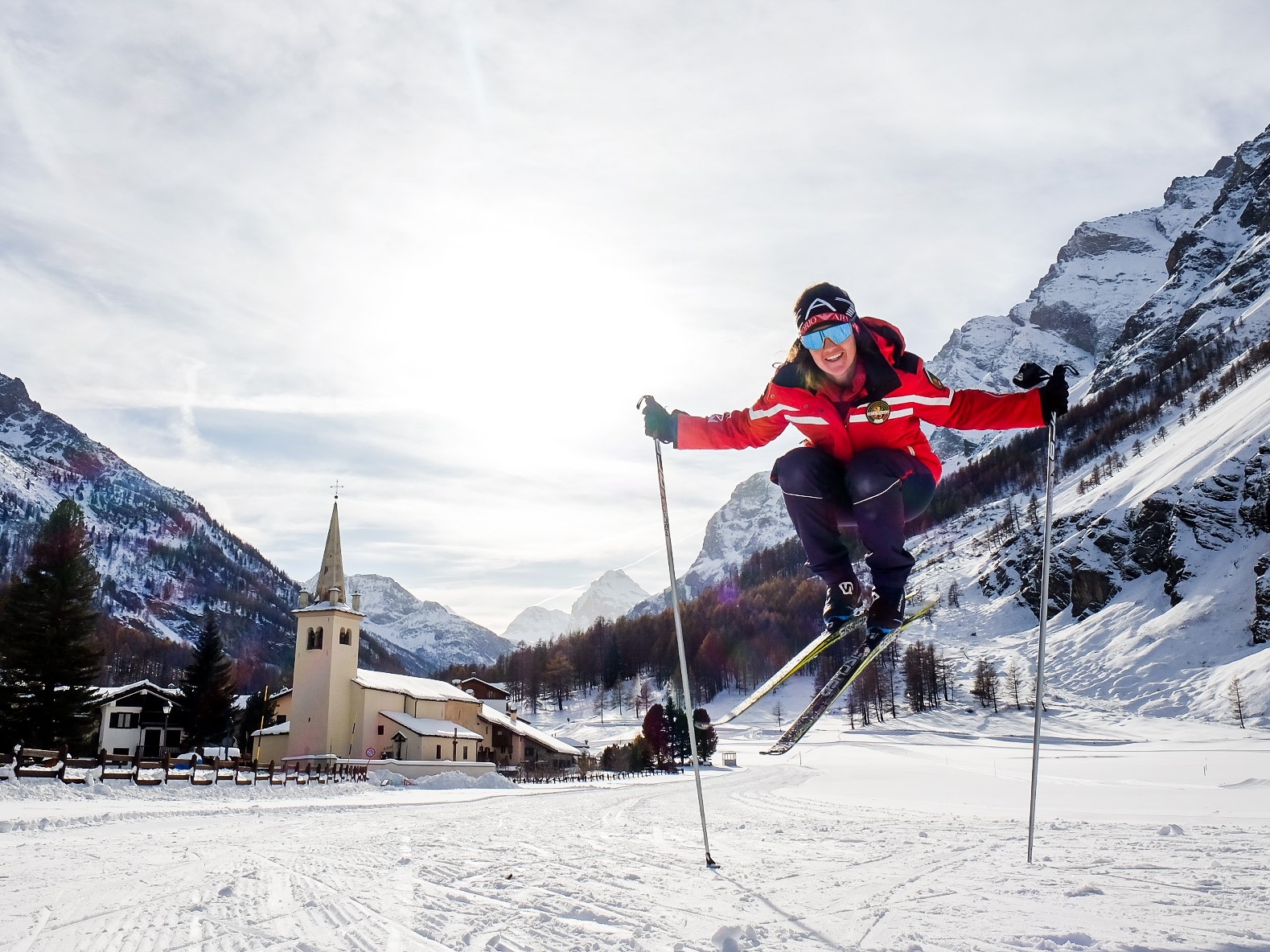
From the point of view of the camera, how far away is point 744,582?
367ft

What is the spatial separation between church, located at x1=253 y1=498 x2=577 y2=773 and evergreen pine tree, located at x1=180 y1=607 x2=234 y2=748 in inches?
136

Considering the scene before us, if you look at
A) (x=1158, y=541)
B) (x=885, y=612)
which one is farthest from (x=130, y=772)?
(x=1158, y=541)

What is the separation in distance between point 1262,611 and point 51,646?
303ft

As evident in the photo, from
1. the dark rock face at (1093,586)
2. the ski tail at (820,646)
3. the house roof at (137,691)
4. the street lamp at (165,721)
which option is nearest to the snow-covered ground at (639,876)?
the ski tail at (820,646)

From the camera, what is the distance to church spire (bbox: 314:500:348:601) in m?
51.9

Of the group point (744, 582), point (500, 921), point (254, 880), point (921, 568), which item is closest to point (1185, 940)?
point (500, 921)

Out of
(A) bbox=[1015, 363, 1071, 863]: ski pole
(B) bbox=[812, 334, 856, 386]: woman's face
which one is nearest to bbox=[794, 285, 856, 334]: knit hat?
(B) bbox=[812, 334, 856, 386]: woman's face

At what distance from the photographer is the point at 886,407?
16.8 ft

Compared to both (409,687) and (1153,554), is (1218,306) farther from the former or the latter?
(409,687)

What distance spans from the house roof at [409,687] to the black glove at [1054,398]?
52366 millimetres

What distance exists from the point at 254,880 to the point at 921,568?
10010 centimetres

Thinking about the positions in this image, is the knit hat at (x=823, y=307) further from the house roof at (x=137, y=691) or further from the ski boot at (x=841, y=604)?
the house roof at (x=137, y=691)

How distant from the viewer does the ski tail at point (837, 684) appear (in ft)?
18.9

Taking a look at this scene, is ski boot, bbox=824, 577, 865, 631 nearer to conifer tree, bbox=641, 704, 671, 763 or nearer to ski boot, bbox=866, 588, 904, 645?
ski boot, bbox=866, 588, 904, 645
